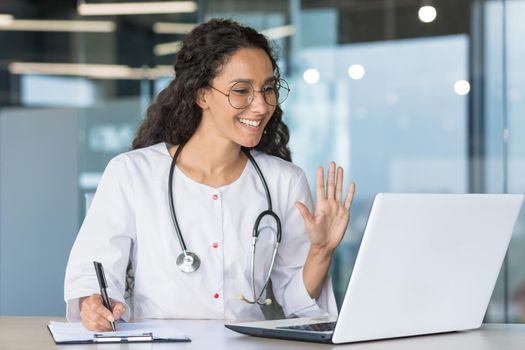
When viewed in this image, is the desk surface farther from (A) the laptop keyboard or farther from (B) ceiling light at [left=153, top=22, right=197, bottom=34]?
(B) ceiling light at [left=153, top=22, right=197, bottom=34]

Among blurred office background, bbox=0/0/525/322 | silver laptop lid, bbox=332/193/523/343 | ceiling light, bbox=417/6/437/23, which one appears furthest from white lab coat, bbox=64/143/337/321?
ceiling light, bbox=417/6/437/23

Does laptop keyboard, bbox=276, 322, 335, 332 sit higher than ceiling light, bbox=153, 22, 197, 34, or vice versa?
ceiling light, bbox=153, 22, 197, 34

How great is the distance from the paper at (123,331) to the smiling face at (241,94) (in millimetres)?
559

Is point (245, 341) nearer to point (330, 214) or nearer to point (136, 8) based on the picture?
point (330, 214)

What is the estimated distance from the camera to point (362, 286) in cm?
157

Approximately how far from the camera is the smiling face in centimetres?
227

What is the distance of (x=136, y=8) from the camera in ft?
15.5

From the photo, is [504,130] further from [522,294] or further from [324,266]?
[324,266]

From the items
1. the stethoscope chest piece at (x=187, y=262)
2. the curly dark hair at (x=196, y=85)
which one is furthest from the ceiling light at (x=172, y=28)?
the stethoscope chest piece at (x=187, y=262)

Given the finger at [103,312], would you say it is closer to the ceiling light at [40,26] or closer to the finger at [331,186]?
the finger at [331,186]

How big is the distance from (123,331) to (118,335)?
7 cm

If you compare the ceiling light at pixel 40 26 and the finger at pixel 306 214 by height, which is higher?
the ceiling light at pixel 40 26

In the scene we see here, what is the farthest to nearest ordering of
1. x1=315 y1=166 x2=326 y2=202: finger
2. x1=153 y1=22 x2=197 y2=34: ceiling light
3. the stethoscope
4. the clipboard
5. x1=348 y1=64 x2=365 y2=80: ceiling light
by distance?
x1=153 y1=22 x2=197 y2=34: ceiling light → x1=348 y1=64 x2=365 y2=80: ceiling light → the stethoscope → x1=315 y1=166 x2=326 y2=202: finger → the clipboard

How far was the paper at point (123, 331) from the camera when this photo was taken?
169cm
